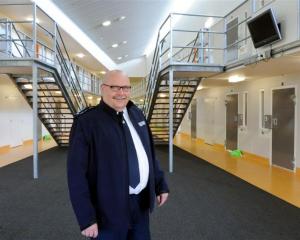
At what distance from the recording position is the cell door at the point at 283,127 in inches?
256

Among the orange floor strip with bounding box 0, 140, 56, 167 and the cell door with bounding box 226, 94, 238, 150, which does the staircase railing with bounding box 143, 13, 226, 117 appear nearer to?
the cell door with bounding box 226, 94, 238, 150

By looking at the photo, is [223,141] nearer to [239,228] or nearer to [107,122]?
[239,228]

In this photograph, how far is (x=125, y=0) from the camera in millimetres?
9227

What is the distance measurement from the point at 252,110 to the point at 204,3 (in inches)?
165

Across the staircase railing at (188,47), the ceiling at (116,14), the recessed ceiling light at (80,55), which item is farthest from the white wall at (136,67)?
the recessed ceiling light at (80,55)

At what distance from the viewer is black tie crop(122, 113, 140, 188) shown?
69.0 inches

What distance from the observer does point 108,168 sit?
5.43 feet

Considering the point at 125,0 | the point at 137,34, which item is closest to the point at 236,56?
the point at 125,0

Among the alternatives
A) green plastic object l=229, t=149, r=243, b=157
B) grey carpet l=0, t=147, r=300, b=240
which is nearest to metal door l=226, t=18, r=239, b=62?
green plastic object l=229, t=149, r=243, b=157

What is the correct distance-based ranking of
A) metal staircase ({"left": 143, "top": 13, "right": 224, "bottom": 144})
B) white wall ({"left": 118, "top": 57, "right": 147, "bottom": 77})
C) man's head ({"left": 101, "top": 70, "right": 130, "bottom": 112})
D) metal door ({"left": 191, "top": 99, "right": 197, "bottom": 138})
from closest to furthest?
1. man's head ({"left": 101, "top": 70, "right": 130, "bottom": 112})
2. metal staircase ({"left": 143, "top": 13, "right": 224, "bottom": 144})
3. metal door ({"left": 191, "top": 99, "right": 197, "bottom": 138})
4. white wall ({"left": 118, "top": 57, "right": 147, "bottom": 77})

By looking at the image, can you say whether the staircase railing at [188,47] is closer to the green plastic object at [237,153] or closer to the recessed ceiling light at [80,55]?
the green plastic object at [237,153]

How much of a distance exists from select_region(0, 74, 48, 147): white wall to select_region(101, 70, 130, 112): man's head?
8.00 metres

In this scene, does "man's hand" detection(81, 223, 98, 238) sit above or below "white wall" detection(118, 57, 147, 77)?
below

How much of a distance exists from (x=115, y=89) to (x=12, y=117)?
30.6 ft
